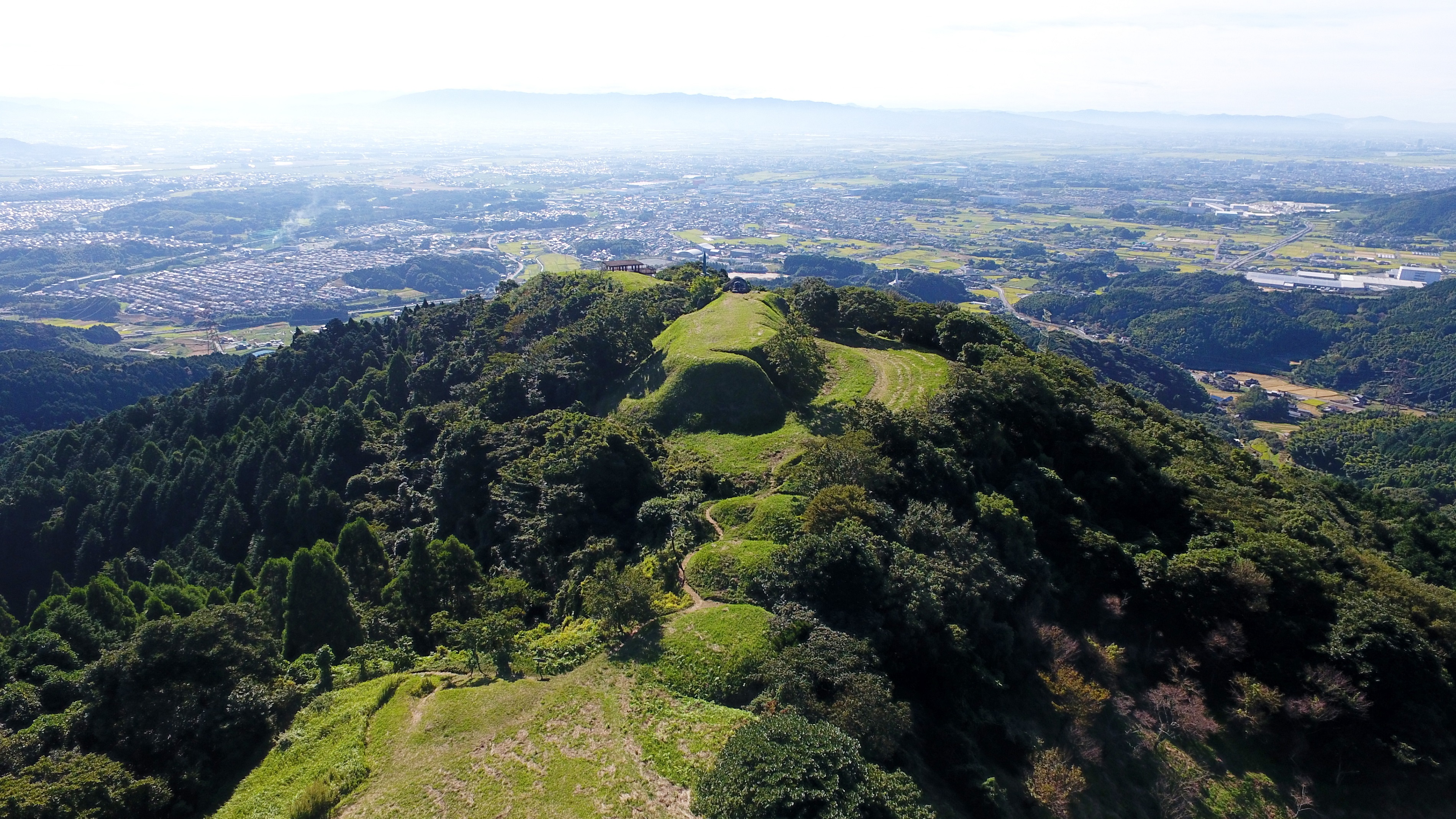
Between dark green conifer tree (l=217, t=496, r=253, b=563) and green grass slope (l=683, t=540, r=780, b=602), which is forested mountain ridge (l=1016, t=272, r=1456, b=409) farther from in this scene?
dark green conifer tree (l=217, t=496, r=253, b=563)

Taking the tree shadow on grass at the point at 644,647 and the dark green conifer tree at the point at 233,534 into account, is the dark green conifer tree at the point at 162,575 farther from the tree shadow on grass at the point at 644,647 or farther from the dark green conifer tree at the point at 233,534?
the tree shadow on grass at the point at 644,647

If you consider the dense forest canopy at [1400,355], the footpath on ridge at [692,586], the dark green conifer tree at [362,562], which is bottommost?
the dense forest canopy at [1400,355]

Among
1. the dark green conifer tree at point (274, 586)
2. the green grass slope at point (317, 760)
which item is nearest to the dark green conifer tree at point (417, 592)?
the dark green conifer tree at point (274, 586)

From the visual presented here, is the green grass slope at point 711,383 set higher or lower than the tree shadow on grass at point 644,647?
higher

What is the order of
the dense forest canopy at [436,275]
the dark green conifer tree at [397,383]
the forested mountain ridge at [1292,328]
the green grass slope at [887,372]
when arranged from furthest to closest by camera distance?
the dense forest canopy at [436,275] → the forested mountain ridge at [1292,328] → the dark green conifer tree at [397,383] → the green grass slope at [887,372]

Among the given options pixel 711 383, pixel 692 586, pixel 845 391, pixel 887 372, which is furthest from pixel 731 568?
pixel 887 372

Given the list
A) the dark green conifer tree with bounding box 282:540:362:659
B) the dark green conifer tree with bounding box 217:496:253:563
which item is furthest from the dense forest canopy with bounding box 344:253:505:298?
the dark green conifer tree with bounding box 282:540:362:659
